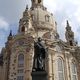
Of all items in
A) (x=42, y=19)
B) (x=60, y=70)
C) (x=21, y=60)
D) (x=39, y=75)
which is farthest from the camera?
(x=42, y=19)

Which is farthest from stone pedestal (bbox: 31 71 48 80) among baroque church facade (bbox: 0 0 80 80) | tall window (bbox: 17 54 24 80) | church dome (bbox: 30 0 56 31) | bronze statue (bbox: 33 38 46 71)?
church dome (bbox: 30 0 56 31)

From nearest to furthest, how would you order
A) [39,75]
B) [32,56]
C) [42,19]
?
[39,75], [32,56], [42,19]

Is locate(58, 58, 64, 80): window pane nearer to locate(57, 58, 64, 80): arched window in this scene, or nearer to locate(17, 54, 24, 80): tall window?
locate(57, 58, 64, 80): arched window

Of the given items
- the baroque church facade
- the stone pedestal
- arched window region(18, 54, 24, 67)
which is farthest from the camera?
arched window region(18, 54, 24, 67)

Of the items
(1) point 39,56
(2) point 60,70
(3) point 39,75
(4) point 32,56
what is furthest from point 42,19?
(3) point 39,75

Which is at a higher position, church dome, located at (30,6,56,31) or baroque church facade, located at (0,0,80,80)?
church dome, located at (30,6,56,31)

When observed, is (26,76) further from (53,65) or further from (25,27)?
(25,27)

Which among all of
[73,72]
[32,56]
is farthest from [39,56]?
[73,72]

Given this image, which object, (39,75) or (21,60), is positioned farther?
(21,60)

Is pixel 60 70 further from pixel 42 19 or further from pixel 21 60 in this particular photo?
pixel 42 19

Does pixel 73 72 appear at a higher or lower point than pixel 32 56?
lower

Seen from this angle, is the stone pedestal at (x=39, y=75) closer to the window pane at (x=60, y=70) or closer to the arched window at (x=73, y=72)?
the window pane at (x=60, y=70)

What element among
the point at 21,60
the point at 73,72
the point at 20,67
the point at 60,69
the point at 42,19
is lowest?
the point at 73,72

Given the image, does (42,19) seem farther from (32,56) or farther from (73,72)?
(73,72)
